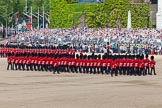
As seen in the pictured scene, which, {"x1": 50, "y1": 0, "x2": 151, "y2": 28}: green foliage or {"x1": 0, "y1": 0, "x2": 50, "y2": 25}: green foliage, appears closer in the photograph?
{"x1": 50, "y1": 0, "x2": 151, "y2": 28}: green foliage

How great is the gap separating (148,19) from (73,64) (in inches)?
2203

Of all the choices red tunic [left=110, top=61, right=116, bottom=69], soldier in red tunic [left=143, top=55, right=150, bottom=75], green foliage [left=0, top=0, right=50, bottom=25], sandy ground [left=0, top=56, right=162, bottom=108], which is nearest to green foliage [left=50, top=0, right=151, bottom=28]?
green foliage [left=0, top=0, right=50, bottom=25]

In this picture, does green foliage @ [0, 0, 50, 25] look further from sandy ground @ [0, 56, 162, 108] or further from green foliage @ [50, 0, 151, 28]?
sandy ground @ [0, 56, 162, 108]

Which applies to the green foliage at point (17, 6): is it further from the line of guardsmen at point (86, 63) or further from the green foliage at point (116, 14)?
the line of guardsmen at point (86, 63)

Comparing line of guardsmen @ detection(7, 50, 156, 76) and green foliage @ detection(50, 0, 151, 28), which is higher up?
green foliage @ detection(50, 0, 151, 28)

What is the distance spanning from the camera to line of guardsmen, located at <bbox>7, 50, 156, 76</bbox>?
4300cm

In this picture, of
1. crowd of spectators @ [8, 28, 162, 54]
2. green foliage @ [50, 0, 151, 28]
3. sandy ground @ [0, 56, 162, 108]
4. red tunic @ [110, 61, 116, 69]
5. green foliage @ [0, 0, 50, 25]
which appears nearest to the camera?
sandy ground @ [0, 56, 162, 108]

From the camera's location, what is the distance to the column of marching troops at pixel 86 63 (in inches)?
1693

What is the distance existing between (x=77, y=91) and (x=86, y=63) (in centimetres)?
1243

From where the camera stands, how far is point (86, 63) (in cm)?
4494

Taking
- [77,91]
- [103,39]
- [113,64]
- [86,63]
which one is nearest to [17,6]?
[103,39]

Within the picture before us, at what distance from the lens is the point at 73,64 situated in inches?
1785

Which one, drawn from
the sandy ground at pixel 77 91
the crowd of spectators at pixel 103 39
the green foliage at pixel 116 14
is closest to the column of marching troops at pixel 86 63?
the sandy ground at pixel 77 91

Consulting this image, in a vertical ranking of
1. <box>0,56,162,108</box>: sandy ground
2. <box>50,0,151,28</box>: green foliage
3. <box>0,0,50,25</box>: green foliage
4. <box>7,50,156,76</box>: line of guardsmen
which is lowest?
<box>0,56,162,108</box>: sandy ground
